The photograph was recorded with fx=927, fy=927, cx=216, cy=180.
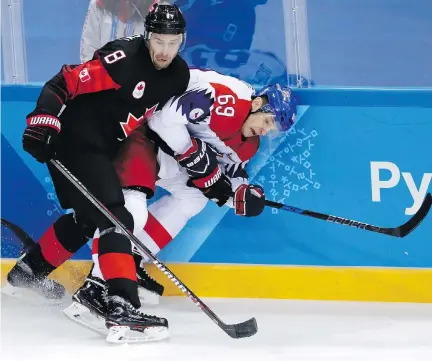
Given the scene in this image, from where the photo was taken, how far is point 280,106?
3338mm

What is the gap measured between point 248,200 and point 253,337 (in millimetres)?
548

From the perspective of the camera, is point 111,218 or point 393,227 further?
point 393,227

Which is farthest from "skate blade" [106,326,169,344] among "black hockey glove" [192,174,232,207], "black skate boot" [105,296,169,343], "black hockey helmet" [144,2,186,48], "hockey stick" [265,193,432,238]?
"black hockey helmet" [144,2,186,48]

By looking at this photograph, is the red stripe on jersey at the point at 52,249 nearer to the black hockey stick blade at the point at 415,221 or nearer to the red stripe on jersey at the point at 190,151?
the red stripe on jersey at the point at 190,151

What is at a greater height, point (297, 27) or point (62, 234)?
point (297, 27)

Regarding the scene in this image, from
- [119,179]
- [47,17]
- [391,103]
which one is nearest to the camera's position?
[119,179]

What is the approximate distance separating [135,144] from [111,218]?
44 cm

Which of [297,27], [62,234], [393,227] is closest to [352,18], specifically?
[297,27]

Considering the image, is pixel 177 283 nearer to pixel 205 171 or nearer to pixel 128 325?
pixel 128 325

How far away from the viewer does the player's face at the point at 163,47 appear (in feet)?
10.4

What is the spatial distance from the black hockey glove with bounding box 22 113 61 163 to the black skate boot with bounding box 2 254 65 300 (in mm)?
626

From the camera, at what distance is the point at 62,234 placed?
11.5ft

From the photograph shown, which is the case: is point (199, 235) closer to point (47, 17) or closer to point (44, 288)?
point (44, 288)

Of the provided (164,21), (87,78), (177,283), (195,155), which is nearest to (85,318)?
(177,283)
